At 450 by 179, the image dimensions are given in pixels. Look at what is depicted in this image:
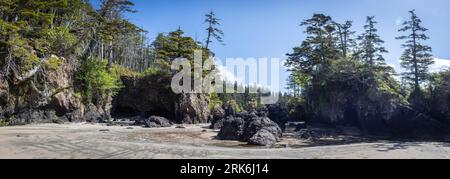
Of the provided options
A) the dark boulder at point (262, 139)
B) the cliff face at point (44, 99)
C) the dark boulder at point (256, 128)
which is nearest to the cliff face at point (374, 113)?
the dark boulder at point (256, 128)

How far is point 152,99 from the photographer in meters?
41.6

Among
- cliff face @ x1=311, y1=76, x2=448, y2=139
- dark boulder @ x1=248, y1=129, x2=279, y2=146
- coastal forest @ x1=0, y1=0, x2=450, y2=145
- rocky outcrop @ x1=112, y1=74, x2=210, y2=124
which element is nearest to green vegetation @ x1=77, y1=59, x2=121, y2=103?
coastal forest @ x1=0, y1=0, x2=450, y2=145

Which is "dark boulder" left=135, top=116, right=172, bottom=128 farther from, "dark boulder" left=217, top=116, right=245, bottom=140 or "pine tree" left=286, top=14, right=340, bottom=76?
"pine tree" left=286, top=14, right=340, bottom=76

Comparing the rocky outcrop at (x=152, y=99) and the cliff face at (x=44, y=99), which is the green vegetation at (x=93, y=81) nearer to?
the cliff face at (x=44, y=99)

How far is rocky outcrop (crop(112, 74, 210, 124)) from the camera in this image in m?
40.6

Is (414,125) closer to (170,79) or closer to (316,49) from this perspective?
(316,49)

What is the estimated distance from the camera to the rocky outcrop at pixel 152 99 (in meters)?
40.6

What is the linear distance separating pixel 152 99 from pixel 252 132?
24.8 meters

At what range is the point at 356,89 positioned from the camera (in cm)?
3472

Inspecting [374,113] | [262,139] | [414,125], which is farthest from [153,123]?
[414,125]

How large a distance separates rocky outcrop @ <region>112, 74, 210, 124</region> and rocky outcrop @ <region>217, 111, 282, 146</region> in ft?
60.4

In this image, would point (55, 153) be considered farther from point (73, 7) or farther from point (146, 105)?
point (146, 105)
